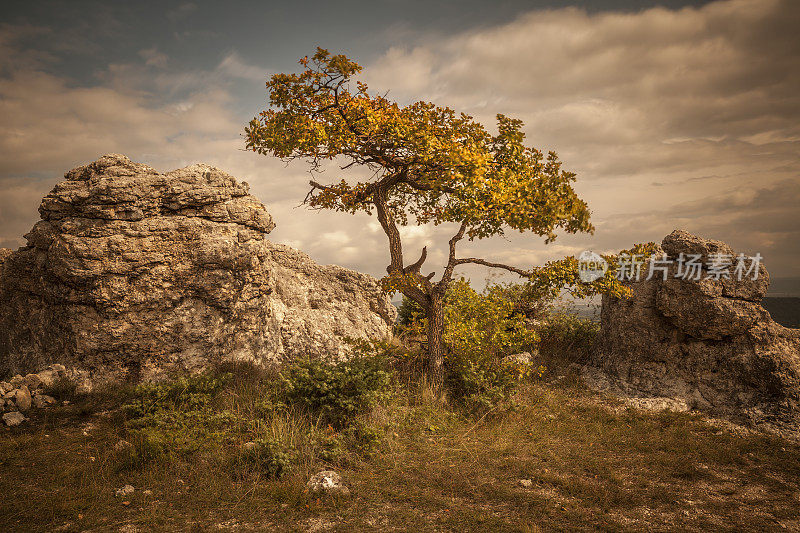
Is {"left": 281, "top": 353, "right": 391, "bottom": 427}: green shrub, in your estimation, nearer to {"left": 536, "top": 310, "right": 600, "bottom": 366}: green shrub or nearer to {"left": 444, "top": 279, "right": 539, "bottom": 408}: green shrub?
{"left": 444, "top": 279, "right": 539, "bottom": 408}: green shrub

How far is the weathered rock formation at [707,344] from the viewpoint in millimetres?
9938

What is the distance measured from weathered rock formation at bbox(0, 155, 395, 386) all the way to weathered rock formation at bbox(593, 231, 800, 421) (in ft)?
27.2

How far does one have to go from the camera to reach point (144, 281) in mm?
9812

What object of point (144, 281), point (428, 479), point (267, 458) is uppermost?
point (144, 281)

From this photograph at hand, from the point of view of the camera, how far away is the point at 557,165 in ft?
29.6

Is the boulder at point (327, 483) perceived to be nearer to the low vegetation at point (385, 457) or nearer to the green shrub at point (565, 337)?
the low vegetation at point (385, 457)

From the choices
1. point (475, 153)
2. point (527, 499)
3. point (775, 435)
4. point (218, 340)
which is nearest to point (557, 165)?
point (475, 153)

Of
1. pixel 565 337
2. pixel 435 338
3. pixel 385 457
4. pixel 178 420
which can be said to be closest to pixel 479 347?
pixel 435 338

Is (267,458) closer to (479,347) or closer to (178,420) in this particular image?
(178,420)

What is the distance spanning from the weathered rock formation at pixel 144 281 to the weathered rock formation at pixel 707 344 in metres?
8.28

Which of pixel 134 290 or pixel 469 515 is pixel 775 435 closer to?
pixel 469 515

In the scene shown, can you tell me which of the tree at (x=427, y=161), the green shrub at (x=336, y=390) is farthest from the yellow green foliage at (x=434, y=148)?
the green shrub at (x=336, y=390)

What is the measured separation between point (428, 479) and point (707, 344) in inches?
345

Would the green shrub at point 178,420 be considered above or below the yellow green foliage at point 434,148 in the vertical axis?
below
